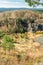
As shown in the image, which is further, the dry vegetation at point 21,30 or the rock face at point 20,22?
the rock face at point 20,22

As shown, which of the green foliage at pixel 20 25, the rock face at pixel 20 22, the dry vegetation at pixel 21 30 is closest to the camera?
the dry vegetation at pixel 21 30

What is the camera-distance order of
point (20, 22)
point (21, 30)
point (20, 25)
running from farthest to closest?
point (20, 22) → point (20, 25) → point (21, 30)

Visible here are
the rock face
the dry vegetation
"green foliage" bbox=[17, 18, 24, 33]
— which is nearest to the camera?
the dry vegetation

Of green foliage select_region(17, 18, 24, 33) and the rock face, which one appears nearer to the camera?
green foliage select_region(17, 18, 24, 33)

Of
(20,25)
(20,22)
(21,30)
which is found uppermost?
(20,22)

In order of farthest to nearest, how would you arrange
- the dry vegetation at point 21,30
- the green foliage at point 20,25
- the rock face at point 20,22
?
the rock face at point 20,22 → the green foliage at point 20,25 → the dry vegetation at point 21,30

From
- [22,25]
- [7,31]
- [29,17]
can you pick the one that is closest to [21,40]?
[7,31]

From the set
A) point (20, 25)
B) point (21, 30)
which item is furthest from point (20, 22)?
point (21, 30)

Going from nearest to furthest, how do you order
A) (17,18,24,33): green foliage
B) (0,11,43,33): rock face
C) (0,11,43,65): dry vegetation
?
(0,11,43,65): dry vegetation
(17,18,24,33): green foliage
(0,11,43,33): rock face

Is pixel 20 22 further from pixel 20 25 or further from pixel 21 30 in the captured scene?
pixel 21 30

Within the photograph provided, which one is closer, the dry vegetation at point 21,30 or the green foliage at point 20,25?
the dry vegetation at point 21,30
